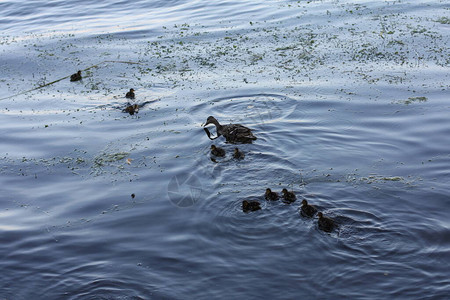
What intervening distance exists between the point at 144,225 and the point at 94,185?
6.05 ft

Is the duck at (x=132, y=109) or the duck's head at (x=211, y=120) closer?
the duck's head at (x=211, y=120)

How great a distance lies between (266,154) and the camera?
1004 cm

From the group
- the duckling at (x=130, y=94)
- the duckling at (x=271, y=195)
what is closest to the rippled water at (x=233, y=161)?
the duckling at (x=271, y=195)

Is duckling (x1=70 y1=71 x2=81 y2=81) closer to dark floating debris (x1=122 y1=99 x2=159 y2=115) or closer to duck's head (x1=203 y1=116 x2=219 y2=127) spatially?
dark floating debris (x1=122 y1=99 x2=159 y2=115)

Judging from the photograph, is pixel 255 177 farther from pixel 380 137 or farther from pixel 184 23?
pixel 184 23

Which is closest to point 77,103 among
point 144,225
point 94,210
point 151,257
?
point 94,210

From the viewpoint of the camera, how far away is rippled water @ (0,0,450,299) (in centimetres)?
685

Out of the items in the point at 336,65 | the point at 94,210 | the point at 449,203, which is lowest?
the point at 449,203

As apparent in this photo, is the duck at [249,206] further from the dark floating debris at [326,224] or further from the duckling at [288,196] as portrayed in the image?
the dark floating debris at [326,224]

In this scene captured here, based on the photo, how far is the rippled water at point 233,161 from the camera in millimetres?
6848

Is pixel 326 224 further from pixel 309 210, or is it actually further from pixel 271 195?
pixel 271 195

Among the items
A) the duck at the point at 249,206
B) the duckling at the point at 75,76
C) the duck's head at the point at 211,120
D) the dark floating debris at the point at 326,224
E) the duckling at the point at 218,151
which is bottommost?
the dark floating debris at the point at 326,224

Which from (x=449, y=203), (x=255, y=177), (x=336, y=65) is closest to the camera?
(x=449, y=203)

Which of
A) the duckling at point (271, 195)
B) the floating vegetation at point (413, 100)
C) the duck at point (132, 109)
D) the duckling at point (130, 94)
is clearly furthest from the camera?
the duckling at point (130, 94)
